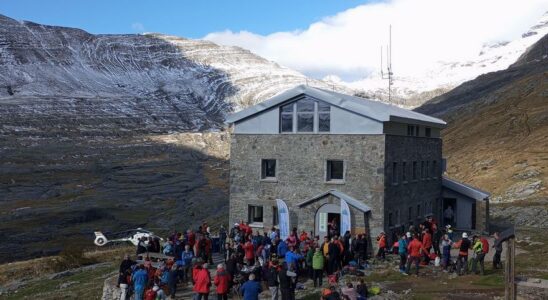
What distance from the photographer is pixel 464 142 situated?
90.9 meters

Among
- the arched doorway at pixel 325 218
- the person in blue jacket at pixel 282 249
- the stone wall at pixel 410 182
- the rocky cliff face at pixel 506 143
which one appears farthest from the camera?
the rocky cliff face at pixel 506 143

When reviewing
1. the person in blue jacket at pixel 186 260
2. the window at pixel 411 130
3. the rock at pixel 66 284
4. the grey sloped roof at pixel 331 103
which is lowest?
the rock at pixel 66 284

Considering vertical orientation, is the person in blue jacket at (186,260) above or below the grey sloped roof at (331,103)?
below

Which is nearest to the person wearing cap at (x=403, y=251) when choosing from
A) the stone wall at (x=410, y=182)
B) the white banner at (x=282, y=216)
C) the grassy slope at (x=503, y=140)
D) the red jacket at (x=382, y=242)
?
the red jacket at (x=382, y=242)

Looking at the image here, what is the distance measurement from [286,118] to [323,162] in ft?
10.4

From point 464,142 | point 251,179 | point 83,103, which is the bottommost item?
point 251,179

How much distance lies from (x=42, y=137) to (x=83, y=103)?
36169 mm

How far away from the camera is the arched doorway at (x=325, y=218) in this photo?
102 ft

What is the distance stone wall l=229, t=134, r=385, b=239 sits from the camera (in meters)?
31.0

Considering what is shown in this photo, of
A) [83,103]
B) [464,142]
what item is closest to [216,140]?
[83,103]

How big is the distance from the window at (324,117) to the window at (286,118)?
1.60m

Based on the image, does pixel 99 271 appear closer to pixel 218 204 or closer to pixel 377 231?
pixel 377 231

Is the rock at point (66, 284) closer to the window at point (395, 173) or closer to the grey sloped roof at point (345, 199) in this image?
the grey sloped roof at point (345, 199)

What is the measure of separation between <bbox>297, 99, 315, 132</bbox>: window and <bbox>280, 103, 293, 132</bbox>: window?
444mm
